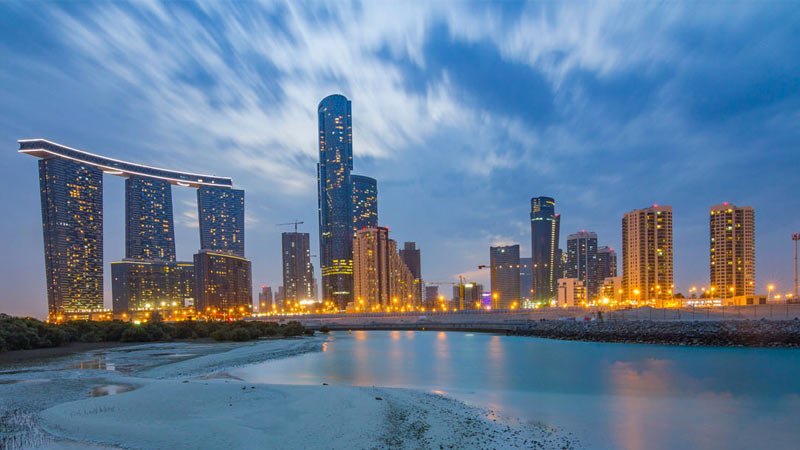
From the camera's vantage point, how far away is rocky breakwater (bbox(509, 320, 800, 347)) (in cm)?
6607

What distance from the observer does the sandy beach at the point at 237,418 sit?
17.9m

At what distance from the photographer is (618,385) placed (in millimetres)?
35719

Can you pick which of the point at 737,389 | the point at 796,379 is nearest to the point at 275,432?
the point at 737,389

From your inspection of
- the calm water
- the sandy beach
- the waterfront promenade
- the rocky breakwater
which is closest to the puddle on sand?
the sandy beach

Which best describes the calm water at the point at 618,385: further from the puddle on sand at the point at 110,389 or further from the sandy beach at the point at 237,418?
the puddle on sand at the point at 110,389

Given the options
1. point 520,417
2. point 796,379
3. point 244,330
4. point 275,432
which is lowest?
point 244,330

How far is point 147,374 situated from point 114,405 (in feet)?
44.4

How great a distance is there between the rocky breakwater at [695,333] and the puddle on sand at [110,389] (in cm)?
7471

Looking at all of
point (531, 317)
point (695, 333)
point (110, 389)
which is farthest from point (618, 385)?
point (531, 317)

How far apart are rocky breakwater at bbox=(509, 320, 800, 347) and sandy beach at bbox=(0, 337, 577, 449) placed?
60.8m

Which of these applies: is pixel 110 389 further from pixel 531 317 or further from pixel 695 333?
pixel 531 317

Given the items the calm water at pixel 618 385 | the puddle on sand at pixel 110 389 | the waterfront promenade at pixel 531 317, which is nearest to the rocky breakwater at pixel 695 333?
the waterfront promenade at pixel 531 317

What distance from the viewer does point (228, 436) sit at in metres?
18.3

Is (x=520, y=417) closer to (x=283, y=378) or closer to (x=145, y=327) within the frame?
(x=283, y=378)
